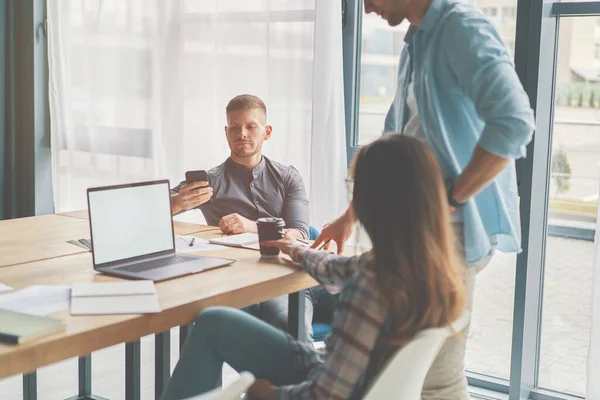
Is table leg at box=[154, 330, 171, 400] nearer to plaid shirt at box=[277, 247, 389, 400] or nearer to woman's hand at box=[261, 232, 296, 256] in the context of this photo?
woman's hand at box=[261, 232, 296, 256]

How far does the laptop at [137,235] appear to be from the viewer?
6.85 ft

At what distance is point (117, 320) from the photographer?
5.37 feet

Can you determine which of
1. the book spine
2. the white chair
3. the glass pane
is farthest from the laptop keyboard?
the glass pane

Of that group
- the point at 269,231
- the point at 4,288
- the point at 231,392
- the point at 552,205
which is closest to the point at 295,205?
the point at 269,231

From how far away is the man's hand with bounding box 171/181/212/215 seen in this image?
8.98ft

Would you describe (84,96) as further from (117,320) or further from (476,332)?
(117,320)

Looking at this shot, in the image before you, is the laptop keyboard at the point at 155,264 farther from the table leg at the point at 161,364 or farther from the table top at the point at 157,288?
the table leg at the point at 161,364

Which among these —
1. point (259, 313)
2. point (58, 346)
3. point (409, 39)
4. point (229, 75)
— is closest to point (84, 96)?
point (229, 75)

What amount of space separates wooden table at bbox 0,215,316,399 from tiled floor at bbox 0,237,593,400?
0.88 meters

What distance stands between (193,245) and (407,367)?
1.13 meters

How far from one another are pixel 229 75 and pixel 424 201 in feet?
7.62

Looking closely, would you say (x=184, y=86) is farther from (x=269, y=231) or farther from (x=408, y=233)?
(x=408, y=233)

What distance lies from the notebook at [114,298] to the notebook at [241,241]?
0.57 m

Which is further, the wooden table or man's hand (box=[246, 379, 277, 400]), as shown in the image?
man's hand (box=[246, 379, 277, 400])
